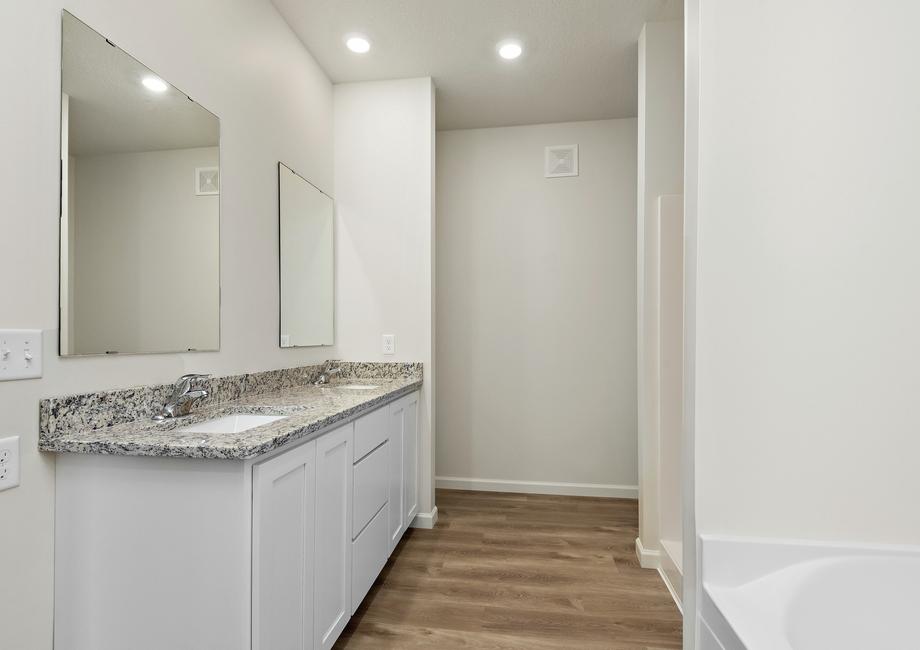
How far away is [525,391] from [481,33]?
235 centimetres

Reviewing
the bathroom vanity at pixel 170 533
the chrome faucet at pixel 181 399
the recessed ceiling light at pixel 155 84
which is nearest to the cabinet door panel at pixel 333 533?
the bathroom vanity at pixel 170 533

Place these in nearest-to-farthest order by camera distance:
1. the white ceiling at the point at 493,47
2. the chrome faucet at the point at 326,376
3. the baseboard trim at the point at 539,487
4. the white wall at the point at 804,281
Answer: the white wall at the point at 804,281 → the white ceiling at the point at 493,47 → the chrome faucet at the point at 326,376 → the baseboard trim at the point at 539,487

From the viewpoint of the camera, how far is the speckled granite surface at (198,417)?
121cm

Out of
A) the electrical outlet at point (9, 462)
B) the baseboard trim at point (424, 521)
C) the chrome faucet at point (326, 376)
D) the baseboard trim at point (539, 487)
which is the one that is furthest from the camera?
the baseboard trim at point (539, 487)

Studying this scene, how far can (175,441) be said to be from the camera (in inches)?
48.6

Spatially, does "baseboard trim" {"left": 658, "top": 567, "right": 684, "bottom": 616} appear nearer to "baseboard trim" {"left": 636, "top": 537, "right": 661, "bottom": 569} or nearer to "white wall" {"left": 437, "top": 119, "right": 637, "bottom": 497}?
"baseboard trim" {"left": 636, "top": 537, "right": 661, "bottom": 569}

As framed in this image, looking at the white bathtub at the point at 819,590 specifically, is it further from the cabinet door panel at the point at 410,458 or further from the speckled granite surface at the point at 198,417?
the cabinet door panel at the point at 410,458

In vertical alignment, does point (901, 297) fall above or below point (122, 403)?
above

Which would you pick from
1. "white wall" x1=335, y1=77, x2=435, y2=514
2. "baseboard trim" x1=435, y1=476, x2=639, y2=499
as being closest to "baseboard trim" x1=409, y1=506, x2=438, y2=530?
"white wall" x1=335, y1=77, x2=435, y2=514

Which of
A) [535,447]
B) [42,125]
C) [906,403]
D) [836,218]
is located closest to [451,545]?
[535,447]

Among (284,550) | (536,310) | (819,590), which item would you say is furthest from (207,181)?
(536,310)

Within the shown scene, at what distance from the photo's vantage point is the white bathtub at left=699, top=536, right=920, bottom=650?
3.71 feet

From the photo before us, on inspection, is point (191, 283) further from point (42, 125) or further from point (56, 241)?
point (42, 125)

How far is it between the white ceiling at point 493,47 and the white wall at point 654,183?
17 centimetres
